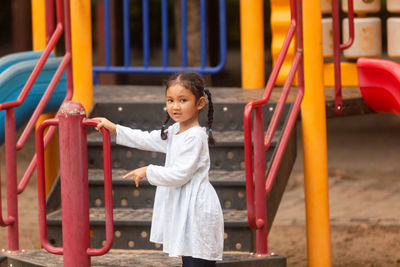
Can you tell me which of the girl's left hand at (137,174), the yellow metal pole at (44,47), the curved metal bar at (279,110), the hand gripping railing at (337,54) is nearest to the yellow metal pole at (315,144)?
the curved metal bar at (279,110)

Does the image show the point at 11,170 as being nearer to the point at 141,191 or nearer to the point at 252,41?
the point at 141,191

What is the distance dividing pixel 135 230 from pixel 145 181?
1.21 feet

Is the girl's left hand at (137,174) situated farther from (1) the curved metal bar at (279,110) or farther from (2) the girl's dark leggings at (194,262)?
(1) the curved metal bar at (279,110)

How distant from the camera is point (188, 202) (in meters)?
4.07

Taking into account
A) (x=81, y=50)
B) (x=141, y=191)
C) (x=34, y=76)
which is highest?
(x=81, y=50)

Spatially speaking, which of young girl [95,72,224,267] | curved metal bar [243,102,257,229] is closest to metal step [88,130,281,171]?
curved metal bar [243,102,257,229]

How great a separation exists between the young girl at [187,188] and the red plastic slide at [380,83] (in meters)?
1.84

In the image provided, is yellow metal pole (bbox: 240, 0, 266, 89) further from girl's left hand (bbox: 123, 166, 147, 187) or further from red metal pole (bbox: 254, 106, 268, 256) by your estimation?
girl's left hand (bbox: 123, 166, 147, 187)

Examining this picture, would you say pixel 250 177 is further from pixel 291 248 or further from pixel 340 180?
pixel 340 180

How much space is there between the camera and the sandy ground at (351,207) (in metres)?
7.27

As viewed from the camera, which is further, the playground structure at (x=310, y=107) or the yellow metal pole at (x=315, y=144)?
the yellow metal pole at (x=315, y=144)

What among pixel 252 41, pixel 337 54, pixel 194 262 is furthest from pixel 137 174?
pixel 252 41

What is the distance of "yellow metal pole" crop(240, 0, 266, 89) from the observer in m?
6.54

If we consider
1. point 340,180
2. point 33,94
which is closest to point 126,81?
point 340,180
